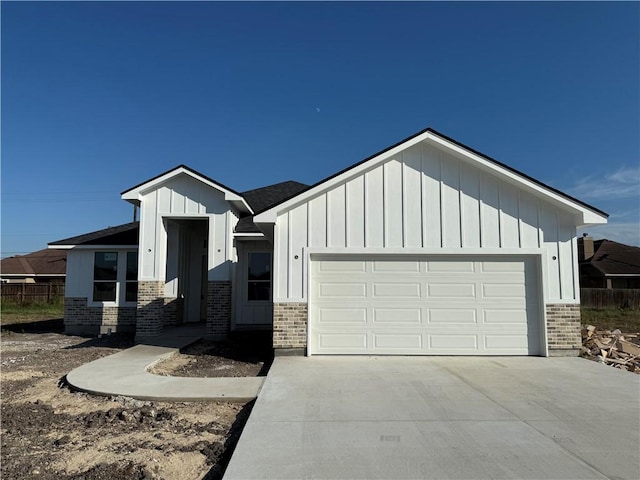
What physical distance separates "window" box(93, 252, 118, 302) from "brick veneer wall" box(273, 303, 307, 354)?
323 inches

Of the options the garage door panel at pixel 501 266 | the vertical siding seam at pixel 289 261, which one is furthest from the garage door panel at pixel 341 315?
the garage door panel at pixel 501 266

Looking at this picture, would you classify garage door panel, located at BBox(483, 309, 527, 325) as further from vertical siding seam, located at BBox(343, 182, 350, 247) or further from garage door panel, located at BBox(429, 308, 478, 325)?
vertical siding seam, located at BBox(343, 182, 350, 247)

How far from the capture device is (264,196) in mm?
17141

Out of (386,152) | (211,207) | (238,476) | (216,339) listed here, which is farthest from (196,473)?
(211,207)

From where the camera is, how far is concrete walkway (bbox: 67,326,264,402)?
6.42 m

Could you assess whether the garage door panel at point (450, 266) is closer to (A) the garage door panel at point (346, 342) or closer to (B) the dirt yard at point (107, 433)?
(A) the garage door panel at point (346, 342)

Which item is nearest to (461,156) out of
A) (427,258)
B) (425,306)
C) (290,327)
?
(427,258)

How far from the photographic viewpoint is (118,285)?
14781 mm

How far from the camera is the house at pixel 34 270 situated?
34656 millimetres

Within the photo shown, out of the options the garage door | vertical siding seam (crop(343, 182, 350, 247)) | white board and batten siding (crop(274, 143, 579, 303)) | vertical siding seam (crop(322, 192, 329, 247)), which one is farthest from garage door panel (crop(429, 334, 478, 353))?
vertical siding seam (crop(322, 192, 329, 247))

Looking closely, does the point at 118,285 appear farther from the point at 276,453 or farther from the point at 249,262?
the point at 276,453

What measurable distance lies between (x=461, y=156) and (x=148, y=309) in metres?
9.43

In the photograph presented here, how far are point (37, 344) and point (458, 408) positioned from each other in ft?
41.6

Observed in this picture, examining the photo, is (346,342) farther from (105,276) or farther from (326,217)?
(105,276)
